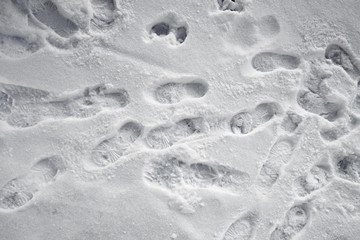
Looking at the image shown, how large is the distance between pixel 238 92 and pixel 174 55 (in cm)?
31

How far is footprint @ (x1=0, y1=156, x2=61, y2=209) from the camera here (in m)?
1.38

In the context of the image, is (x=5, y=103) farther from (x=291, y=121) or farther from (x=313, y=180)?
(x=313, y=180)

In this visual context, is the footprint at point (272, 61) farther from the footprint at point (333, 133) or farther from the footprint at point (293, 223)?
the footprint at point (293, 223)

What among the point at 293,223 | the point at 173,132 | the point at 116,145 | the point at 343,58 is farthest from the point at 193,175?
the point at 343,58

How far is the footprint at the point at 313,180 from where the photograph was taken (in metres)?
1.50

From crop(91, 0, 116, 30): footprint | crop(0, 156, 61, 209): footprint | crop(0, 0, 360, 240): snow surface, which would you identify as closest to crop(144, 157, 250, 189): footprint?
crop(0, 0, 360, 240): snow surface

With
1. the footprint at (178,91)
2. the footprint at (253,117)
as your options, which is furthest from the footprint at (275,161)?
the footprint at (178,91)

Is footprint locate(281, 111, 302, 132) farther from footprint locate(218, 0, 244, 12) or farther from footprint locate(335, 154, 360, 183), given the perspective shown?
footprint locate(218, 0, 244, 12)

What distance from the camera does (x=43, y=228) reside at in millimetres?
1362

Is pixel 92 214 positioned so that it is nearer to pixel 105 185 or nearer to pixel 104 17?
pixel 105 185

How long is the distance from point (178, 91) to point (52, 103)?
522 millimetres

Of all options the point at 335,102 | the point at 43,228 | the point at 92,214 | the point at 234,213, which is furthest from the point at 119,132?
the point at 335,102

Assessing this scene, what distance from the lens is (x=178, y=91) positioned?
1.51m

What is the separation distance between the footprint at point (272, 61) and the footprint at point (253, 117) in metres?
0.16
